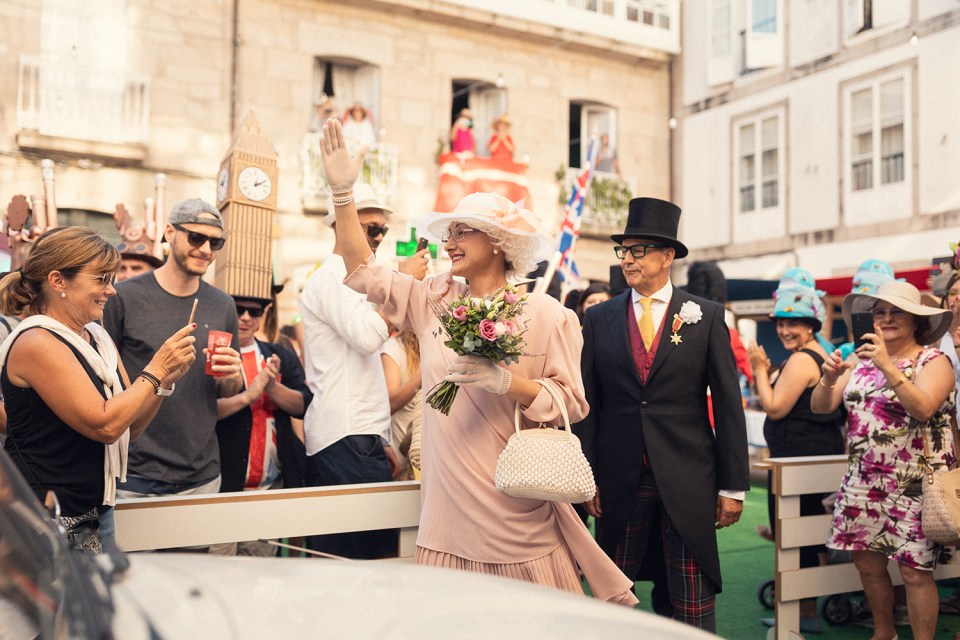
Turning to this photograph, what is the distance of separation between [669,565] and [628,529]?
23cm

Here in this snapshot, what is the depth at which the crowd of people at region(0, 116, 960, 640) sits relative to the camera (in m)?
2.90

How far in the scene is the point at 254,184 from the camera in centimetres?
641

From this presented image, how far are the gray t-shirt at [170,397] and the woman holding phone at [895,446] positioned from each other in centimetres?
298

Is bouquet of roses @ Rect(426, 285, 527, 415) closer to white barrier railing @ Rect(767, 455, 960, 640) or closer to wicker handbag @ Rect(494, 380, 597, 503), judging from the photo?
wicker handbag @ Rect(494, 380, 597, 503)

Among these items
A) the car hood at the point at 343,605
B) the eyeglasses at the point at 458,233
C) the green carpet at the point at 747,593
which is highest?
the eyeglasses at the point at 458,233

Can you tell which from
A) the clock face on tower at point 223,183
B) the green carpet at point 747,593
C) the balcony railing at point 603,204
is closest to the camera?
the green carpet at point 747,593

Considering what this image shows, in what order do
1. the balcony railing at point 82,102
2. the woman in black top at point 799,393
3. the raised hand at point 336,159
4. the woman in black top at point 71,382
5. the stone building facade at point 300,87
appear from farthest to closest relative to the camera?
the stone building facade at point 300,87, the balcony railing at point 82,102, the woman in black top at point 799,393, the raised hand at point 336,159, the woman in black top at point 71,382

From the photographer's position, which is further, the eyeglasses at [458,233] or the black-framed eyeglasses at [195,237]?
the black-framed eyeglasses at [195,237]

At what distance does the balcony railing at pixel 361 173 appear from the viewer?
15055 millimetres

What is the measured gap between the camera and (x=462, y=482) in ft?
9.71

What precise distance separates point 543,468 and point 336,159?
1241mm

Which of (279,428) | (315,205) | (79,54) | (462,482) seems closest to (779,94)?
(315,205)

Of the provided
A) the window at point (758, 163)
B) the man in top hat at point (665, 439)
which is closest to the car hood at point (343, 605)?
the man in top hat at point (665, 439)

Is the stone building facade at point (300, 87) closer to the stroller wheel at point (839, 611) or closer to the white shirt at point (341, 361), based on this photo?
the white shirt at point (341, 361)
